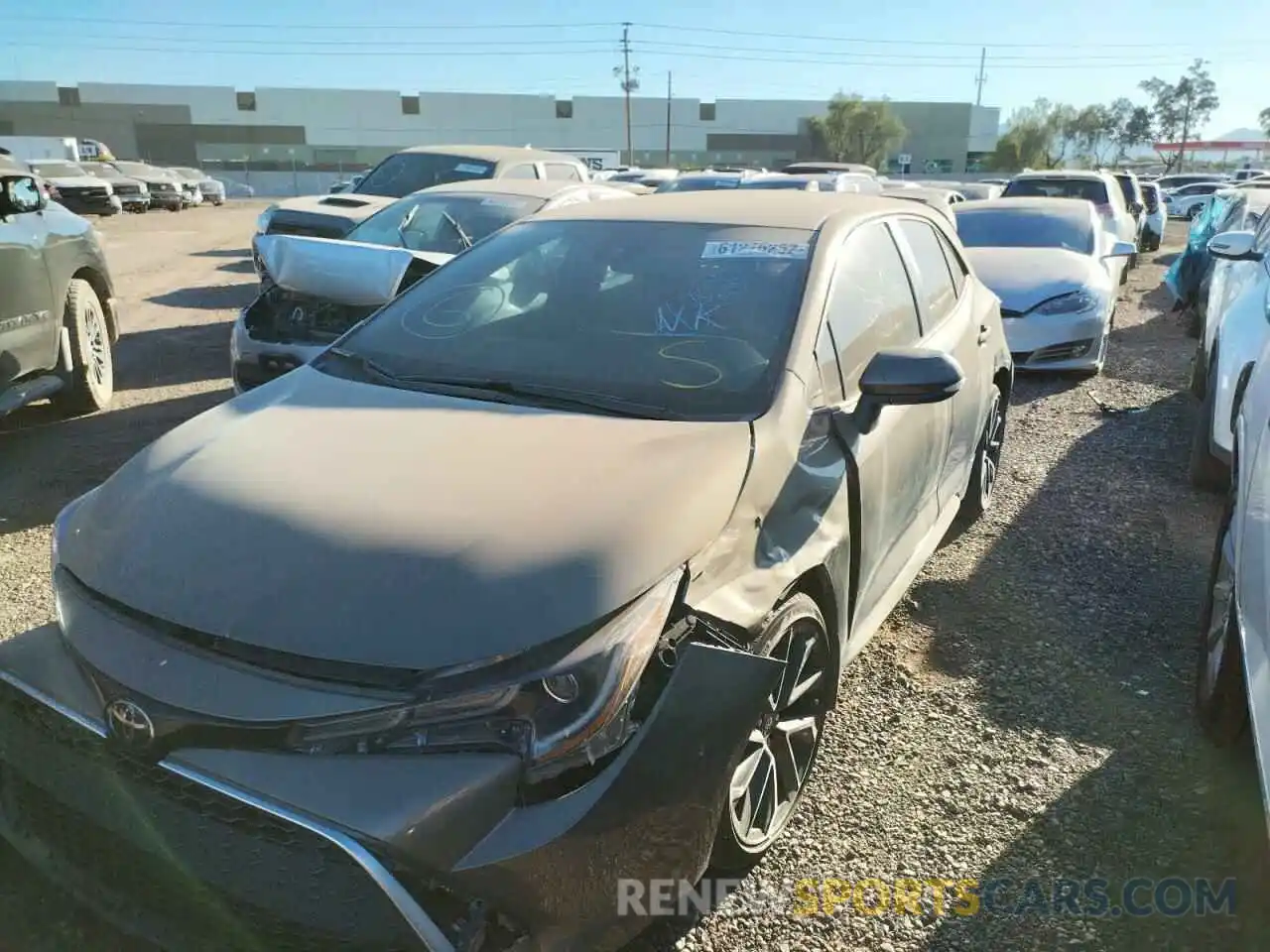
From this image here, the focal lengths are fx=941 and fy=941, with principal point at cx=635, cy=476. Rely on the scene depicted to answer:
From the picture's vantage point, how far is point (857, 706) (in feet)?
10.8

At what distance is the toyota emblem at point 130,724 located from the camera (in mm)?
1784

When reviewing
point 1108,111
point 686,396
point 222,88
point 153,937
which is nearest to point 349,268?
point 686,396

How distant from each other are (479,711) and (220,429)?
1321 mm

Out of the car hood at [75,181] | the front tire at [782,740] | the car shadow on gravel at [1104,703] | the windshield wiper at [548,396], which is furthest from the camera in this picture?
the car hood at [75,181]

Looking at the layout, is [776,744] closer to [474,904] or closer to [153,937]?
[474,904]

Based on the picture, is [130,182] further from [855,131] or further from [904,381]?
[855,131]

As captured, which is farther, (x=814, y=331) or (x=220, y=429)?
(x=814, y=331)

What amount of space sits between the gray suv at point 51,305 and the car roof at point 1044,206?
26.9 feet

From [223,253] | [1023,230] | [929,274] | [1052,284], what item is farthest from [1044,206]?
[223,253]

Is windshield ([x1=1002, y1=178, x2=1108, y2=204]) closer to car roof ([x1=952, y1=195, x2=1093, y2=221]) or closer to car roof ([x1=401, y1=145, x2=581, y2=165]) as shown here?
car roof ([x1=952, y1=195, x2=1093, y2=221])

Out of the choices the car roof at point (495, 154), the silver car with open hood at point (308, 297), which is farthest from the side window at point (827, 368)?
the car roof at point (495, 154)

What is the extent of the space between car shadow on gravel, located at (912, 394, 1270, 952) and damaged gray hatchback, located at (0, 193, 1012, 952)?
74 centimetres

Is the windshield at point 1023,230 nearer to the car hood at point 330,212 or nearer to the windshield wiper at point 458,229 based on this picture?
the windshield wiper at point 458,229

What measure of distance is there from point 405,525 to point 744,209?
6.78 feet
